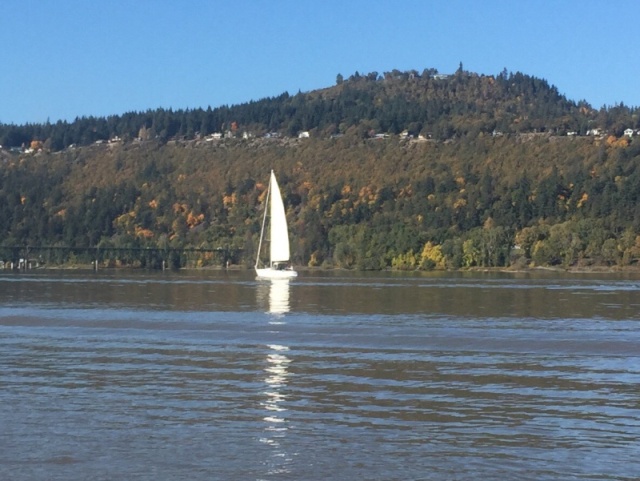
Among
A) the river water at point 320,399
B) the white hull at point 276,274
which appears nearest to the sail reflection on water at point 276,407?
the river water at point 320,399

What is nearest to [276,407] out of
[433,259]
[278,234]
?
[278,234]

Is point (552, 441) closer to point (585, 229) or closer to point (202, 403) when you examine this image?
point (202, 403)

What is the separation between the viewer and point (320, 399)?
993 inches

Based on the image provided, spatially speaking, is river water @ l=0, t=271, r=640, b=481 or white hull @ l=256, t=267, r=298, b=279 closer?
river water @ l=0, t=271, r=640, b=481

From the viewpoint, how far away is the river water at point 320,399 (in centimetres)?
1875

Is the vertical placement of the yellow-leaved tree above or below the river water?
above

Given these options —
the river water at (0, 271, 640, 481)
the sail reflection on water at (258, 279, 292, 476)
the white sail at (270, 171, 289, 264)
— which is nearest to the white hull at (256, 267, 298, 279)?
the white sail at (270, 171, 289, 264)

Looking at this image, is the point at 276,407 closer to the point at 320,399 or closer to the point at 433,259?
the point at 320,399

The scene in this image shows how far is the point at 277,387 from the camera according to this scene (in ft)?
89.7

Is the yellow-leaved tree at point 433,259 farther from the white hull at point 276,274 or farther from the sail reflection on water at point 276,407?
the sail reflection on water at point 276,407

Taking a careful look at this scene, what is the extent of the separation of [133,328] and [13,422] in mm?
24719

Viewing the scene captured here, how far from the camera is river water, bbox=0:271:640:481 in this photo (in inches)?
738

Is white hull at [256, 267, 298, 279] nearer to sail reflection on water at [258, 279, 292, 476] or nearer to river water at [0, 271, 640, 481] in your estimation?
river water at [0, 271, 640, 481]

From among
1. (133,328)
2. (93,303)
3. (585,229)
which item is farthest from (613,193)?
(133,328)
